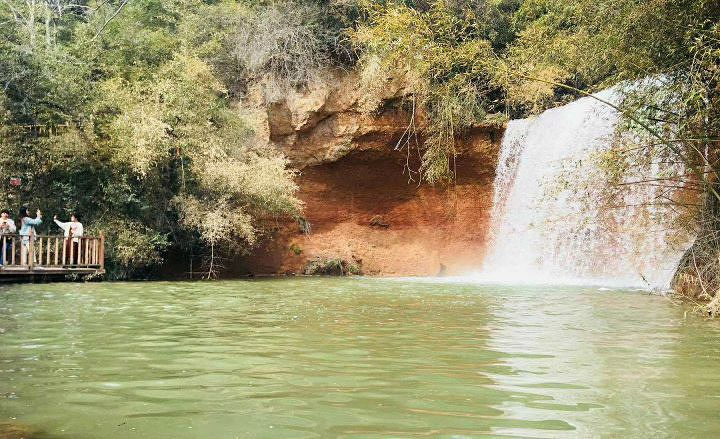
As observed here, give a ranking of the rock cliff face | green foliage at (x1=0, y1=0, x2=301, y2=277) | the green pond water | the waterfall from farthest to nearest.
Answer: the rock cliff face
green foliage at (x1=0, y1=0, x2=301, y2=277)
the waterfall
the green pond water

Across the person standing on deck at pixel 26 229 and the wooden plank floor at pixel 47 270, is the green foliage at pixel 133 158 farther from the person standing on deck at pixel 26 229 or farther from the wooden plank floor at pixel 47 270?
the person standing on deck at pixel 26 229

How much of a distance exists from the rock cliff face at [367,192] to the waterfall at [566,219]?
108 centimetres

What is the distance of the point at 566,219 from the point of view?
19.5 meters

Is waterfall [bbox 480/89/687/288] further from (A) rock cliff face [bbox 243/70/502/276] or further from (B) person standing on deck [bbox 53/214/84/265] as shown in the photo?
(B) person standing on deck [bbox 53/214/84/265]

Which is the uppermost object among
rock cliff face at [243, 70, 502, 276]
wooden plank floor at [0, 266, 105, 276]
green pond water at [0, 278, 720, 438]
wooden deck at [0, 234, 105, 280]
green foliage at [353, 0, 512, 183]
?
green foliage at [353, 0, 512, 183]

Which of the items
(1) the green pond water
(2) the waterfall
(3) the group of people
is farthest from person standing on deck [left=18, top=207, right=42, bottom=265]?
(2) the waterfall

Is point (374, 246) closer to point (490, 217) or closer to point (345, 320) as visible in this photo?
point (490, 217)

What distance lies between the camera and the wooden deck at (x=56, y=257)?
658 inches

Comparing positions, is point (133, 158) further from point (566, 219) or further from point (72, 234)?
point (566, 219)

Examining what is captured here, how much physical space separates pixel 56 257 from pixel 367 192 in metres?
11.7

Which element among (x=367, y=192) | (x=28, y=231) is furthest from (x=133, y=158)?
(x=367, y=192)

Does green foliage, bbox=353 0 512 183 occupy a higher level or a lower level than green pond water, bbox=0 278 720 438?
higher

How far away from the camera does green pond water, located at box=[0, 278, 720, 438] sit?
383 centimetres

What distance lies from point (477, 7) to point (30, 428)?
24.2 metres
